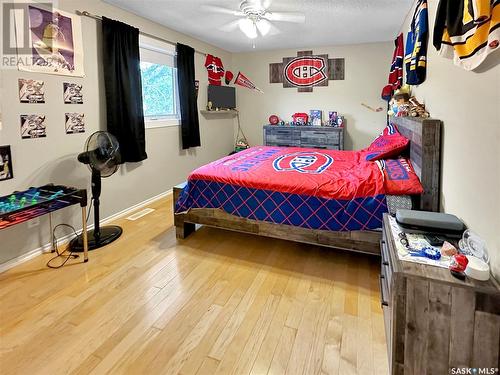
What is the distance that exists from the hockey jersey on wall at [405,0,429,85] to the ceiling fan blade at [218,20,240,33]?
2.05 meters

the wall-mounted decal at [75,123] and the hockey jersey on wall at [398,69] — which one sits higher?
the hockey jersey on wall at [398,69]

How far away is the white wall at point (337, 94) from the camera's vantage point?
16.9 ft

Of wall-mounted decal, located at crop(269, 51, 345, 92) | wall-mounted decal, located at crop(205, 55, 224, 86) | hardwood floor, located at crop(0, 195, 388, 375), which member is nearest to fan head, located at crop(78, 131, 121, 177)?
hardwood floor, located at crop(0, 195, 388, 375)

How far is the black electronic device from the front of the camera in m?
5.29

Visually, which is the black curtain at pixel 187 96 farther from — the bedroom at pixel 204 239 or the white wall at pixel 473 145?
the white wall at pixel 473 145

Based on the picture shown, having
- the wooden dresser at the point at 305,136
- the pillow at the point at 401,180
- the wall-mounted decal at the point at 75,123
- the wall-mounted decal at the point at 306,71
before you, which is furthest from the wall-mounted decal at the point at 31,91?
the wall-mounted decal at the point at 306,71

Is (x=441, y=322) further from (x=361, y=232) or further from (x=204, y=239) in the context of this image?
(x=204, y=239)

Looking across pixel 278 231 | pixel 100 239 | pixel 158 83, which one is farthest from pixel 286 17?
pixel 100 239

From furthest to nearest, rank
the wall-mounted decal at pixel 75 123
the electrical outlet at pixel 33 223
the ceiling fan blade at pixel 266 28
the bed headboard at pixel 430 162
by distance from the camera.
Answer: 1. the ceiling fan blade at pixel 266 28
2. the wall-mounted decal at pixel 75 123
3. the electrical outlet at pixel 33 223
4. the bed headboard at pixel 430 162

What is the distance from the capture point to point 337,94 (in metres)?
5.43

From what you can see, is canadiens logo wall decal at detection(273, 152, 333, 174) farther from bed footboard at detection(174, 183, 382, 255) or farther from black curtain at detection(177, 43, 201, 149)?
black curtain at detection(177, 43, 201, 149)


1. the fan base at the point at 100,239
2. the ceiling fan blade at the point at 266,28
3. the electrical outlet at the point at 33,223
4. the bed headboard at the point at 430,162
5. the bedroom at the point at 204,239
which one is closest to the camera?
the bedroom at the point at 204,239

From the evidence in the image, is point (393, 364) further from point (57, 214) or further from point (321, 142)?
point (321, 142)

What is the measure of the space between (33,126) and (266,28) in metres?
2.95
